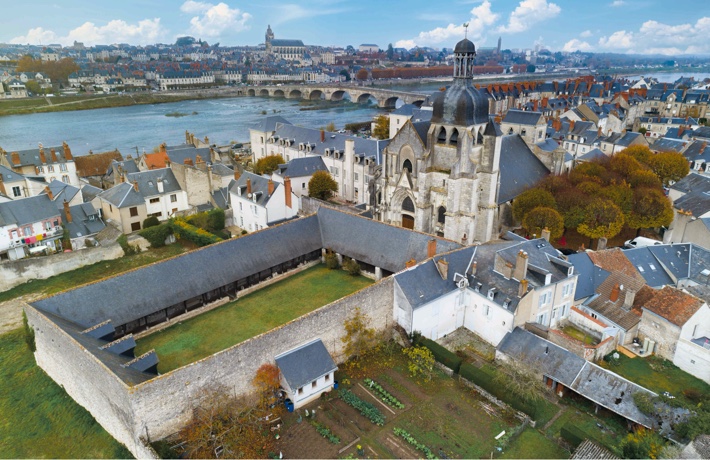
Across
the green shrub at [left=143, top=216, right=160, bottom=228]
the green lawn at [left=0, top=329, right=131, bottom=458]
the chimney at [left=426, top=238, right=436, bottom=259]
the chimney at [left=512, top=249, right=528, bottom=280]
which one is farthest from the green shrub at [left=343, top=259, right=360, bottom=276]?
the green shrub at [left=143, top=216, right=160, bottom=228]

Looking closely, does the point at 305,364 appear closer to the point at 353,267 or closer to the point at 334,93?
the point at 353,267

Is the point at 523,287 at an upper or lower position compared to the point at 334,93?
lower

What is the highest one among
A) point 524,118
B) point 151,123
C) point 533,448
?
point 524,118

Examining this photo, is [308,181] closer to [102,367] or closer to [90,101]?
[102,367]

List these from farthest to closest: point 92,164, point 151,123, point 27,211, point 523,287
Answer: point 151,123
point 92,164
point 27,211
point 523,287

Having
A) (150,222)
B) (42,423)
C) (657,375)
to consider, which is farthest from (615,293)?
(150,222)

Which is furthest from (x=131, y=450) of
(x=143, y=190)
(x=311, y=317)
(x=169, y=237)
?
(x=143, y=190)
